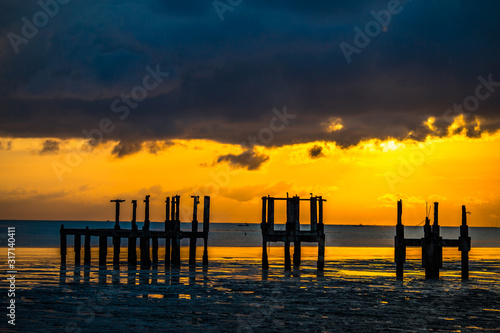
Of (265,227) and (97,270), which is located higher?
(265,227)

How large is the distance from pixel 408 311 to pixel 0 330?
12.9 m

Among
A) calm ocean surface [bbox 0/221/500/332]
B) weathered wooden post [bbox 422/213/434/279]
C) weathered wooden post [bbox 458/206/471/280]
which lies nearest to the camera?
calm ocean surface [bbox 0/221/500/332]

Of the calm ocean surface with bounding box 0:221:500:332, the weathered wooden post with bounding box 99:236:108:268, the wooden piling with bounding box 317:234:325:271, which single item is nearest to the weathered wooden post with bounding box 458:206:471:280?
the calm ocean surface with bounding box 0:221:500:332

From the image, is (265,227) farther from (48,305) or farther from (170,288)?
(48,305)

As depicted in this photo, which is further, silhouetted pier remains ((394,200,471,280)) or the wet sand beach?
silhouetted pier remains ((394,200,471,280))

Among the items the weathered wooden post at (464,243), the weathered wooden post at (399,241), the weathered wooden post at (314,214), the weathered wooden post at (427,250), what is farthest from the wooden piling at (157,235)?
the weathered wooden post at (464,243)

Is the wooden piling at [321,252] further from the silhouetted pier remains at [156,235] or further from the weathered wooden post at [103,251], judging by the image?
the weathered wooden post at [103,251]

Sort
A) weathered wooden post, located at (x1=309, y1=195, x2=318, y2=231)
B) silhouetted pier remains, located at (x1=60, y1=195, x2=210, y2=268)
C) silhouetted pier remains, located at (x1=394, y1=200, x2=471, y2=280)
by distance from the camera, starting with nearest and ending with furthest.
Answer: silhouetted pier remains, located at (x1=394, y1=200, x2=471, y2=280) → weathered wooden post, located at (x1=309, y1=195, x2=318, y2=231) → silhouetted pier remains, located at (x1=60, y1=195, x2=210, y2=268)

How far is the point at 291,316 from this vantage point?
20.6 m

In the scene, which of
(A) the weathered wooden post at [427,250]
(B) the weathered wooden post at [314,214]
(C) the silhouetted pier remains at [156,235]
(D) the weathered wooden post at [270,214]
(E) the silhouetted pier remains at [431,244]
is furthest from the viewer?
(C) the silhouetted pier remains at [156,235]

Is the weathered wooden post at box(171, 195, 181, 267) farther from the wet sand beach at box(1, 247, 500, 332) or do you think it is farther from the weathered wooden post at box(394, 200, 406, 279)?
the weathered wooden post at box(394, 200, 406, 279)

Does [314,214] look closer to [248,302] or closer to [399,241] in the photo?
[399,241]

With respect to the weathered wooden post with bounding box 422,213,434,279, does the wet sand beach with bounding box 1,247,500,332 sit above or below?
below

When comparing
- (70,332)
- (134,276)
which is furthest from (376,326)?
(134,276)
